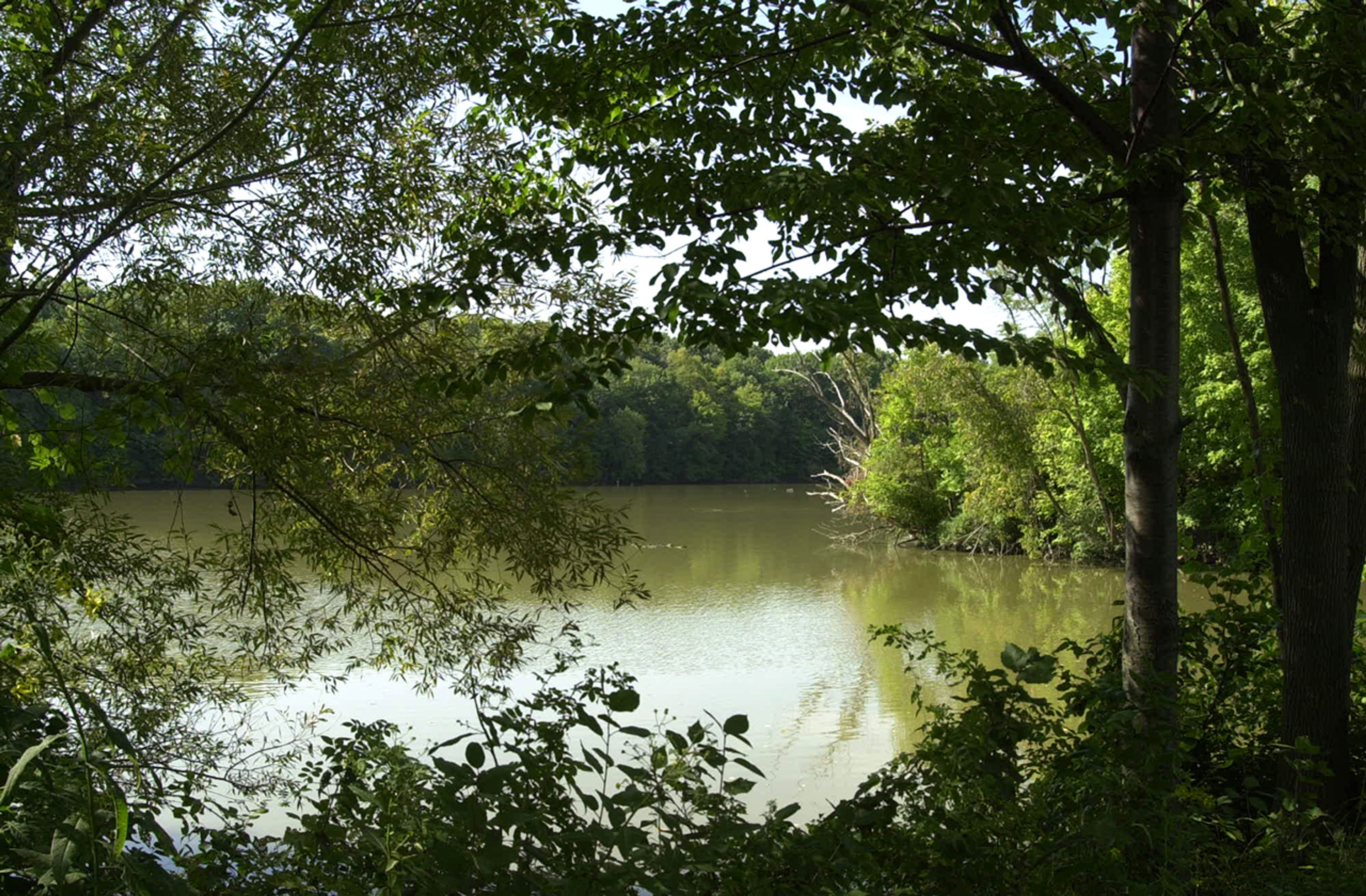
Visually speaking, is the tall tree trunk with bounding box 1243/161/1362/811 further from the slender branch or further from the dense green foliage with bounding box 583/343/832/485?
the dense green foliage with bounding box 583/343/832/485

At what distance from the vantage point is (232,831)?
423 centimetres

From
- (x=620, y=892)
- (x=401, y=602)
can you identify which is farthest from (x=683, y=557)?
(x=620, y=892)

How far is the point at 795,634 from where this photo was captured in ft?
44.9

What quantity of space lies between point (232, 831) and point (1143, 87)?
445cm

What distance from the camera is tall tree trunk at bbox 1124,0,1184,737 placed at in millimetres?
3902

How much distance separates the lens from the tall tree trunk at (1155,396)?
3902 millimetres

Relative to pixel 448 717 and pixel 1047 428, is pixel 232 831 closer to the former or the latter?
pixel 448 717

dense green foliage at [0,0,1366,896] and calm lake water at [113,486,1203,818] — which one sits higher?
dense green foliage at [0,0,1366,896]

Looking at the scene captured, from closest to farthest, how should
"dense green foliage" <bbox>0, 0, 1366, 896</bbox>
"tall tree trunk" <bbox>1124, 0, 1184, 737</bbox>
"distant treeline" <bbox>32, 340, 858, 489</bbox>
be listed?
"dense green foliage" <bbox>0, 0, 1366, 896</bbox> < "tall tree trunk" <bbox>1124, 0, 1184, 737</bbox> < "distant treeline" <bbox>32, 340, 858, 489</bbox>

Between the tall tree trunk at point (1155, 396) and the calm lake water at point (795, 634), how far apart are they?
187cm

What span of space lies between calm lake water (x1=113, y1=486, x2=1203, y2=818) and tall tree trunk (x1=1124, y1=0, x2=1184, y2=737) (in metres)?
1.87

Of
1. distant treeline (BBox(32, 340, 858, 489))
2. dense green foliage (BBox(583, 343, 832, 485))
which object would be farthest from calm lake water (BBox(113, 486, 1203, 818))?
dense green foliage (BBox(583, 343, 832, 485))

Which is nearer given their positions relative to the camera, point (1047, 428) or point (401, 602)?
point (401, 602)

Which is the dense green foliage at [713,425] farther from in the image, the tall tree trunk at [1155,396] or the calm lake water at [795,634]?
the tall tree trunk at [1155,396]
